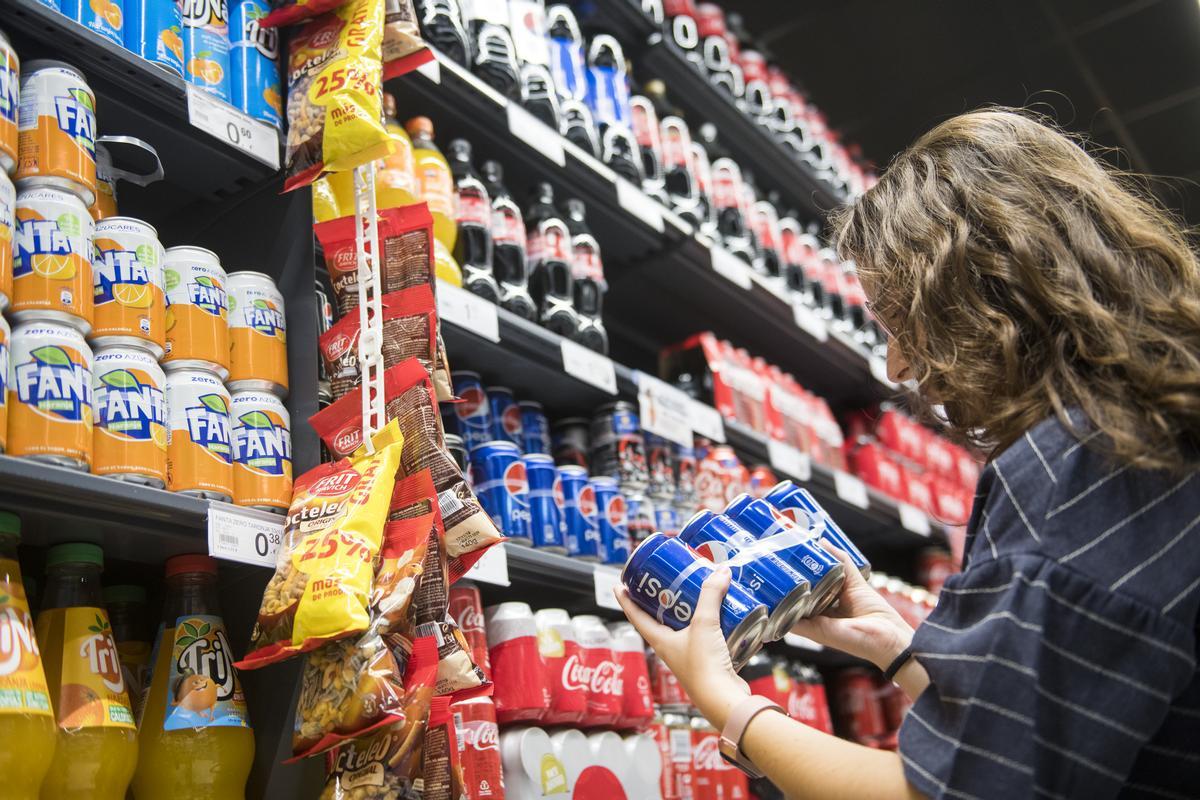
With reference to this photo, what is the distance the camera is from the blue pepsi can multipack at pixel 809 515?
1.50m

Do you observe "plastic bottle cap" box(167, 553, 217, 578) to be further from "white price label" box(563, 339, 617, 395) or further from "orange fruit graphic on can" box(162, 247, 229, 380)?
"white price label" box(563, 339, 617, 395)

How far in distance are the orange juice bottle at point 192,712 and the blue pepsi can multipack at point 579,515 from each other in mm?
783

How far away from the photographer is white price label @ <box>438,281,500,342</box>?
1774mm

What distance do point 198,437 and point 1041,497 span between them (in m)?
0.96

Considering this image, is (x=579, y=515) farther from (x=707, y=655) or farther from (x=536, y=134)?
(x=707, y=655)

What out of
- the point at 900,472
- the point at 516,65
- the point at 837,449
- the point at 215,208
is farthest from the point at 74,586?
the point at 900,472

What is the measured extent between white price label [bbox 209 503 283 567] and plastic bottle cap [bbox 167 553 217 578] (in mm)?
99

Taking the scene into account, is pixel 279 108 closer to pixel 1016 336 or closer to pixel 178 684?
pixel 178 684

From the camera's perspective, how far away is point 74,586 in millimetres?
1293

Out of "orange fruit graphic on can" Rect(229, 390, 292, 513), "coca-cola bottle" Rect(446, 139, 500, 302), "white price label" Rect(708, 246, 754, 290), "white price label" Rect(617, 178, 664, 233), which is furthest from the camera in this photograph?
"white price label" Rect(708, 246, 754, 290)

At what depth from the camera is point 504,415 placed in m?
2.14

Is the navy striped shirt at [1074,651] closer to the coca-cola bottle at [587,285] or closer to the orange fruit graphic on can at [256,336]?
the orange fruit graphic on can at [256,336]

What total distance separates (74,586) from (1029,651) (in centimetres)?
104

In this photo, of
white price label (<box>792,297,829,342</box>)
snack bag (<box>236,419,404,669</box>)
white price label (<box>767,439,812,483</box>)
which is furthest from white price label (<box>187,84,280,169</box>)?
white price label (<box>792,297,829,342</box>)
